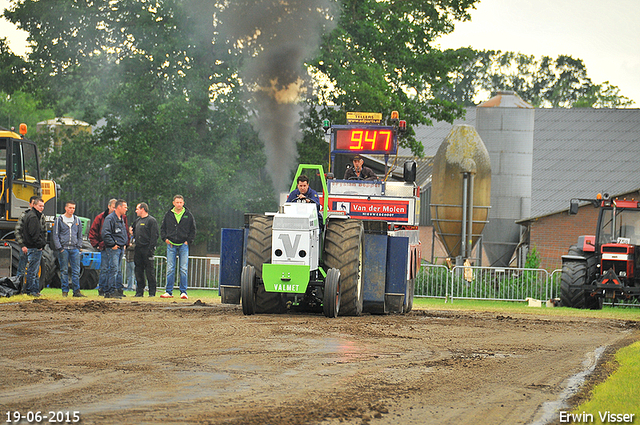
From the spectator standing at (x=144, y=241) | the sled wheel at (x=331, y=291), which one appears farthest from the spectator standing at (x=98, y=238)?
the sled wheel at (x=331, y=291)

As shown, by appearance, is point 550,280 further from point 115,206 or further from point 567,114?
point 567,114

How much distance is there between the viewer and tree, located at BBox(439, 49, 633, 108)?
82.9m

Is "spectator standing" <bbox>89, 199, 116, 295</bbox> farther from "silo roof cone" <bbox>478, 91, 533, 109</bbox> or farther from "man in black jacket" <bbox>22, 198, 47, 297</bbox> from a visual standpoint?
"silo roof cone" <bbox>478, 91, 533, 109</bbox>

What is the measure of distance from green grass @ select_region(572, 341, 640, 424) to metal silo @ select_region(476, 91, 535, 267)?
22425 millimetres

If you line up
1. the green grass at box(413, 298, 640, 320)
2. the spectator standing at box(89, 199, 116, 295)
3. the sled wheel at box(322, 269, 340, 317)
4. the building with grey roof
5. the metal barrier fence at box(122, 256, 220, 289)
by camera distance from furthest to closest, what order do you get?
the building with grey roof
the metal barrier fence at box(122, 256, 220, 289)
the green grass at box(413, 298, 640, 320)
the spectator standing at box(89, 199, 116, 295)
the sled wheel at box(322, 269, 340, 317)

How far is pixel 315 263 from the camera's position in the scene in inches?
516

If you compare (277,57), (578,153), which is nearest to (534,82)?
(578,153)

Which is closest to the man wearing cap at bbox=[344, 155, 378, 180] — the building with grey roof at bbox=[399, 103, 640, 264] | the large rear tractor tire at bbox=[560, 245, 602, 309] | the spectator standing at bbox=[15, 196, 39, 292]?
the large rear tractor tire at bbox=[560, 245, 602, 309]

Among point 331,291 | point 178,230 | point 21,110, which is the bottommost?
point 331,291

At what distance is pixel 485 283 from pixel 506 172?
887cm

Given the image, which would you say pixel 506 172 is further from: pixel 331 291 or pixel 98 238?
pixel 331 291

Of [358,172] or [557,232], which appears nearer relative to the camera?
[358,172]

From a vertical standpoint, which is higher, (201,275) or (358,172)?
(358,172)

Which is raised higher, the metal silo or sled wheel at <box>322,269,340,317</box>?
the metal silo
